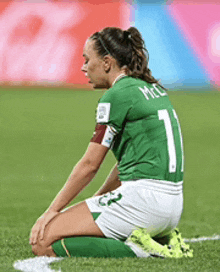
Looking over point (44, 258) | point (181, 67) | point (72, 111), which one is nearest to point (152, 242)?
point (44, 258)

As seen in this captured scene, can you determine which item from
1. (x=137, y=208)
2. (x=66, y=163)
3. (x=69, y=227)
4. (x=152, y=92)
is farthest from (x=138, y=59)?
(x=66, y=163)

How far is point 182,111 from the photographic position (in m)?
17.3

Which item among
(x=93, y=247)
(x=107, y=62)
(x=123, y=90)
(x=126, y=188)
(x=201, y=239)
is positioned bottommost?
(x=201, y=239)

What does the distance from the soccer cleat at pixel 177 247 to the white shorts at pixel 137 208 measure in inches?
8.5

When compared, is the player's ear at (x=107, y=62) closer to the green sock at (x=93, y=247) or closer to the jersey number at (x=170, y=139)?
the jersey number at (x=170, y=139)

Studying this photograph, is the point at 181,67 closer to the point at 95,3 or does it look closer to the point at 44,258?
the point at 95,3

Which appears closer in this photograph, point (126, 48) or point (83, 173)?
point (83, 173)

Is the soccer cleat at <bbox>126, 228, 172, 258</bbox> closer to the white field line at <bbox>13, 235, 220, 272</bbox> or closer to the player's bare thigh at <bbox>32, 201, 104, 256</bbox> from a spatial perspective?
the player's bare thigh at <bbox>32, 201, 104, 256</bbox>

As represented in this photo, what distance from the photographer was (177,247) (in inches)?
188

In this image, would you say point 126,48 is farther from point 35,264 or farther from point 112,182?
point 35,264

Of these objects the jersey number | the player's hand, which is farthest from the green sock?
the jersey number

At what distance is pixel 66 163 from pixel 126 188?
18.5ft

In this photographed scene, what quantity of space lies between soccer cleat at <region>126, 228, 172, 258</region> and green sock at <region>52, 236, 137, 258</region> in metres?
0.06

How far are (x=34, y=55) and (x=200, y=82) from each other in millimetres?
4819
